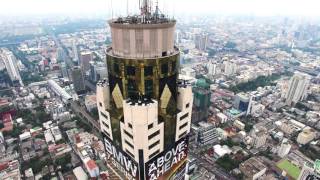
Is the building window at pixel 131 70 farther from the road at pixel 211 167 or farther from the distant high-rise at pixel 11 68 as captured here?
the distant high-rise at pixel 11 68

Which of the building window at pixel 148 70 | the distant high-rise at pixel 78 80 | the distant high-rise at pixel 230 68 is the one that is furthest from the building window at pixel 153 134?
the distant high-rise at pixel 230 68

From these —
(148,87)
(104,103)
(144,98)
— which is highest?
(148,87)

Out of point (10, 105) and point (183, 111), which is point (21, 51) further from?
point (183, 111)

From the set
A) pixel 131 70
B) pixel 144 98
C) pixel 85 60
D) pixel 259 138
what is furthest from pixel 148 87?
pixel 85 60

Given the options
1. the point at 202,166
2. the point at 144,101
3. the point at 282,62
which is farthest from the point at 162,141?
the point at 282,62

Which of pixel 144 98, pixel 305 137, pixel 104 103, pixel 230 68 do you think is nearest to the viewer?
pixel 144 98

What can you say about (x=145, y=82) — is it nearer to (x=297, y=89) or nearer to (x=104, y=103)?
(x=104, y=103)
